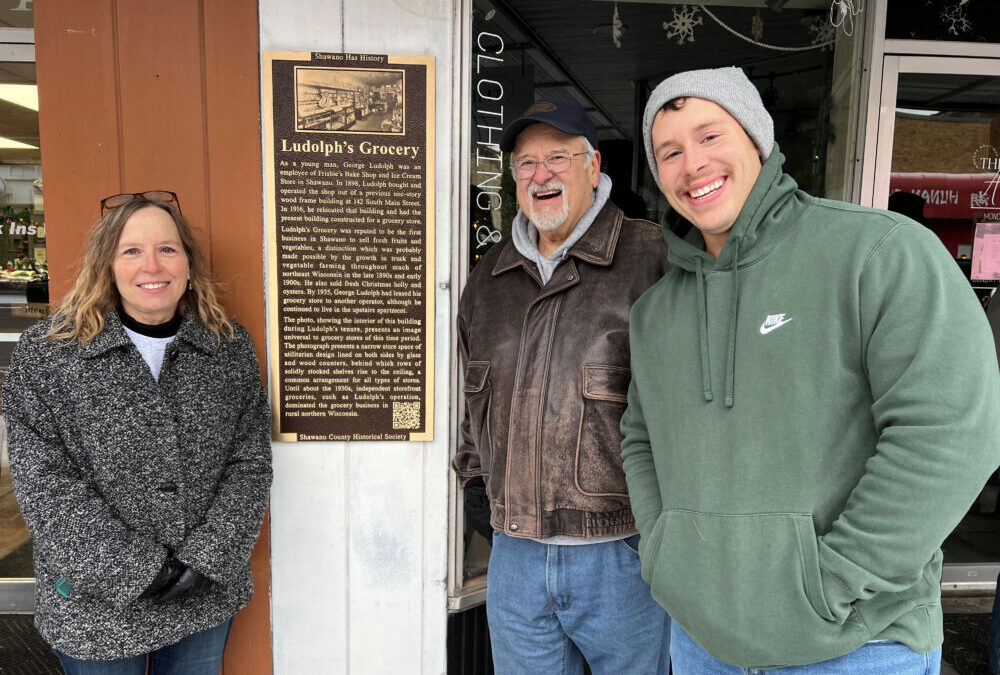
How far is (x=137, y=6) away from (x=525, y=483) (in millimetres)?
2319

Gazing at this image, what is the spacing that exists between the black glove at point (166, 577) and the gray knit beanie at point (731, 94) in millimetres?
1899

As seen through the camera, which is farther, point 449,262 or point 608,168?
point 608,168

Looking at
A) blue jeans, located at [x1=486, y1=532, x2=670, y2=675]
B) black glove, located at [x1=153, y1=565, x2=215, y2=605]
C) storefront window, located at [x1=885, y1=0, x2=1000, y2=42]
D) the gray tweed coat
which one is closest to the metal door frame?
the gray tweed coat

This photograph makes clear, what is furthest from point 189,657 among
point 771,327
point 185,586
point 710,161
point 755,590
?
point 710,161

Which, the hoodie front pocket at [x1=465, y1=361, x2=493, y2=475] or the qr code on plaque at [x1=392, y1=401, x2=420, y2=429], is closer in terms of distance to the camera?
the hoodie front pocket at [x1=465, y1=361, x2=493, y2=475]

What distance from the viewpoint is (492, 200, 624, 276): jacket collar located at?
6.51ft

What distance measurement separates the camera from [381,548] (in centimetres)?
268

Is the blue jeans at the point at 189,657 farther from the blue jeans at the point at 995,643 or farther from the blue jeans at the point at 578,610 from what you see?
the blue jeans at the point at 995,643

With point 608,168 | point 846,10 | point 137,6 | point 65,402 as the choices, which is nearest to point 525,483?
point 65,402

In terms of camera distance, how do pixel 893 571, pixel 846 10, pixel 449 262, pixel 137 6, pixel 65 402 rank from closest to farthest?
pixel 893 571
pixel 65 402
pixel 137 6
pixel 449 262
pixel 846 10

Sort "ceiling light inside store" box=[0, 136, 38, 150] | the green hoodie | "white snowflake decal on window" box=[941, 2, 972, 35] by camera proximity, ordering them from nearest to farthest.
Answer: the green hoodie, "white snowflake decal on window" box=[941, 2, 972, 35], "ceiling light inside store" box=[0, 136, 38, 150]

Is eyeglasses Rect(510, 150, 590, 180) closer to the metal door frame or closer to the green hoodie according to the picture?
the green hoodie

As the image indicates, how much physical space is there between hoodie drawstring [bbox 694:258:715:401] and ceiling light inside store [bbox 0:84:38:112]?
3.85m

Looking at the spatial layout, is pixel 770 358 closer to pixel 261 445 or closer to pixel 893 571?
pixel 893 571
